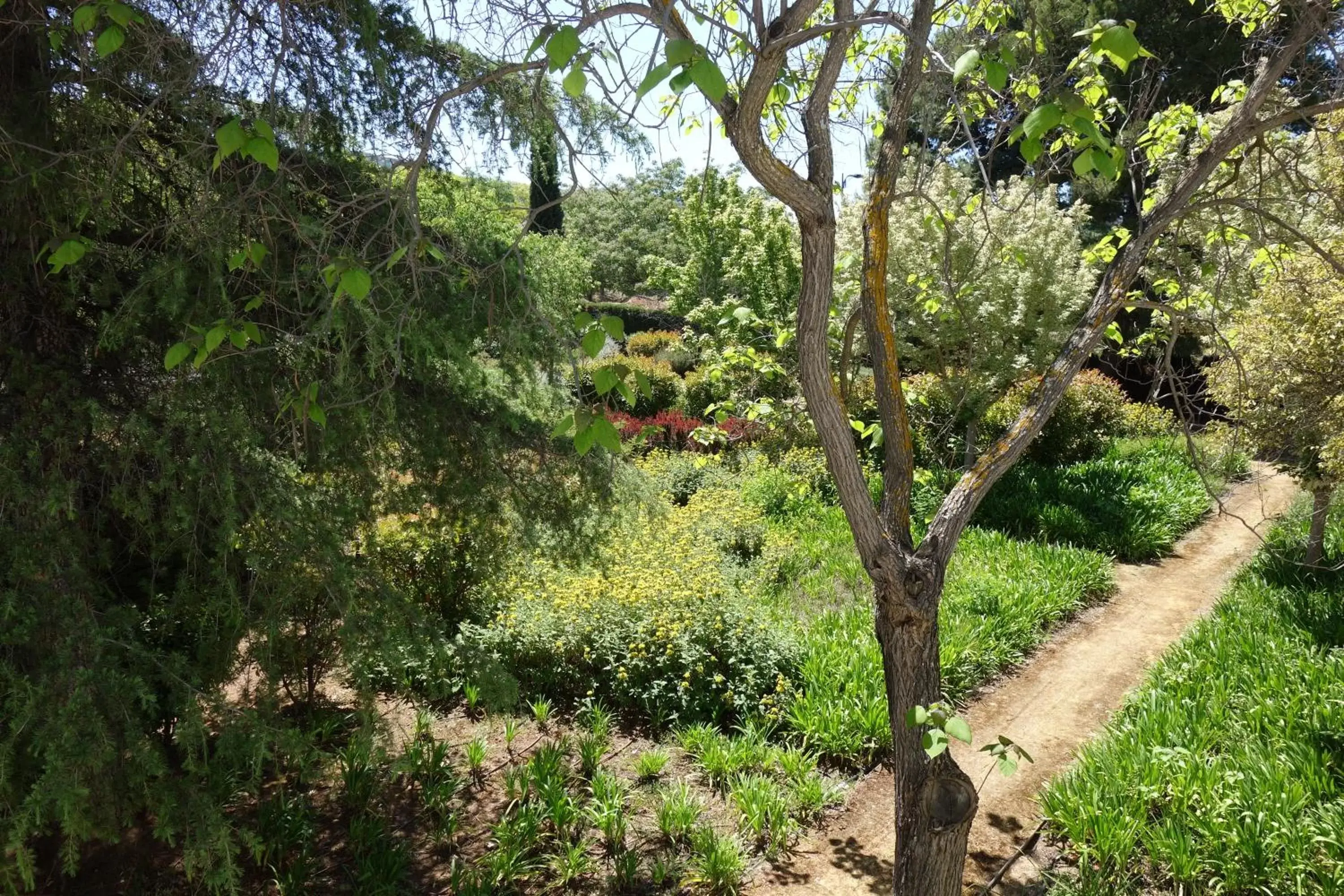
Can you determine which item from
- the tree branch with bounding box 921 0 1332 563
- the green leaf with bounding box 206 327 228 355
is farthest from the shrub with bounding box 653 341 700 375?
the green leaf with bounding box 206 327 228 355

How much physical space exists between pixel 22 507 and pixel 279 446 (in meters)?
0.92

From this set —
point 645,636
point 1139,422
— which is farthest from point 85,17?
point 1139,422

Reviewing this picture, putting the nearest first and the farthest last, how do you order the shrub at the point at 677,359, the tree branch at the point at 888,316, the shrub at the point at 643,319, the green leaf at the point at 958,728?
the green leaf at the point at 958,728
the tree branch at the point at 888,316
the shrub at the point at 677,359
the shrub at the point at 643,319

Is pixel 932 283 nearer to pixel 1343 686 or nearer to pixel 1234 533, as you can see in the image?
pixel 1343 686

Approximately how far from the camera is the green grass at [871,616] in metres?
5.40

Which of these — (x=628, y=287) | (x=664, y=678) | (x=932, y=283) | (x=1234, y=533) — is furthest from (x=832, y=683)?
(x=628, y=287)

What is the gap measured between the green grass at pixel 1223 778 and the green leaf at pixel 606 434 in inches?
106

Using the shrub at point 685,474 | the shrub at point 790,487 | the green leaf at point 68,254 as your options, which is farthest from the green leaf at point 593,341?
the shrub at point 685,474

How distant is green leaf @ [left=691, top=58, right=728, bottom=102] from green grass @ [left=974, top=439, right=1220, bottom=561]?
8.30 m

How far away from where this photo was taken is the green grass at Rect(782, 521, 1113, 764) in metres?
5.40

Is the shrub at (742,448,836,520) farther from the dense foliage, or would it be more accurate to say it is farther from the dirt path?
the dense foliage

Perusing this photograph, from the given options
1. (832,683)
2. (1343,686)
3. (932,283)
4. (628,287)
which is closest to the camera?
(932,283)

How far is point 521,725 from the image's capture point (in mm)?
5824

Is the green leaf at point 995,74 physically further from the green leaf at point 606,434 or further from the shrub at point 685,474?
the shrub at point 685,474
